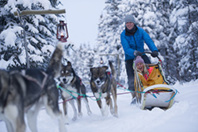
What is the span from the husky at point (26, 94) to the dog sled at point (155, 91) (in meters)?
2.33

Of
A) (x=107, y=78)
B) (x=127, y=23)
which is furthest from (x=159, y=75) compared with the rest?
(x=127, y=23)

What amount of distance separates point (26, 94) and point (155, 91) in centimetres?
324

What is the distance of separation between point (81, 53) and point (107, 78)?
33.1 meters

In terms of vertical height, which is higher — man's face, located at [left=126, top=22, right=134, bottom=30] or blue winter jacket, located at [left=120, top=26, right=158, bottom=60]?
man's face, located at [left=126, top=22, right=134, bottom=30]

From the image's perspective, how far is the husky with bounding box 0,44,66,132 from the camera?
2156 millimetres

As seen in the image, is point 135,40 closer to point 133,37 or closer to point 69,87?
point 133,37

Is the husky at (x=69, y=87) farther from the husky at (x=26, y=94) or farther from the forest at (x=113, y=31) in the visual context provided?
the forest at (x=113, y=31)

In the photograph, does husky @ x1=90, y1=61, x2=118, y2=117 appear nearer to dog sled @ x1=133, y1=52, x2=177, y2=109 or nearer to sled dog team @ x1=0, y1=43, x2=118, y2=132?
sled dog team @ x1=0, y1=43, x2=118, y2=132

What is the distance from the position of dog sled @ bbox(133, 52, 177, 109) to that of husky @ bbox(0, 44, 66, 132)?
2.33m

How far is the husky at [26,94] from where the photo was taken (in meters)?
2.16

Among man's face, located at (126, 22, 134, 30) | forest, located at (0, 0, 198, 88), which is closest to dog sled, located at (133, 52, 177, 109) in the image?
man's face, located at (126, 22, 134, 30)

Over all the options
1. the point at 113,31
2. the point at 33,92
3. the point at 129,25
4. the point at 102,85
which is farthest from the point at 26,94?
the point at 113,31

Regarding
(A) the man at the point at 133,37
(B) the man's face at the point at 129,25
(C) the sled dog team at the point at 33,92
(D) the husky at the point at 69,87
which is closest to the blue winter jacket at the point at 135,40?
(A) the man at the point at 133,37

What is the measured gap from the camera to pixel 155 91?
14.7 feet
